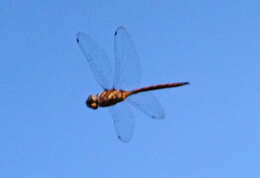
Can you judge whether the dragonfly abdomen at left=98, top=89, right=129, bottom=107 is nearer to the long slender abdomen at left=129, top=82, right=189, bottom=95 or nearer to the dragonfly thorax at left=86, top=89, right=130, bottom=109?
the dragonfly thorax at left=86, top=89, right=130, bottom=109

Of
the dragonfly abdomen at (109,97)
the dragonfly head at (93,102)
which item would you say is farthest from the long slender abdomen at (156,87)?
the dragonfly head at (93,102)

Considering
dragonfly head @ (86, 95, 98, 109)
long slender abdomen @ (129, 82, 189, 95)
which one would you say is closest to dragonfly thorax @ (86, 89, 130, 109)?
dragonfly head @ (86, 95, 98, 109)

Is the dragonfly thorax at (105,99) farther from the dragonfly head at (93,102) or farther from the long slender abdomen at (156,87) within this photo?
the long slender abdomen at (156,87)

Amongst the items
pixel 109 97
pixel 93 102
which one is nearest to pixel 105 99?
pixel 109 97

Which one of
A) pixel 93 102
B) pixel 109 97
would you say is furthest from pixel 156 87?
pixel 93 102

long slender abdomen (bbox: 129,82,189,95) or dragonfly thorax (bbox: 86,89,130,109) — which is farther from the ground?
long slender abdomen (bbox: 129,82,189,95)

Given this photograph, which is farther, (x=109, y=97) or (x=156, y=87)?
(x=156, y=87)

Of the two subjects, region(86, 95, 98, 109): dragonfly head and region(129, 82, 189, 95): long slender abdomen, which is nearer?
region(86, 95, 98, 109): dragonfly head

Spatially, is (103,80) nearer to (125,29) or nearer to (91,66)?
(91,66)

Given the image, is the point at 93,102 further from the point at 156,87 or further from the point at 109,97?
the point at 156,87

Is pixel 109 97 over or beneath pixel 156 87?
beneath

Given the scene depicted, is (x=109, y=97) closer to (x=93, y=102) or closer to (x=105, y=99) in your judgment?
(x=105, y=99)
